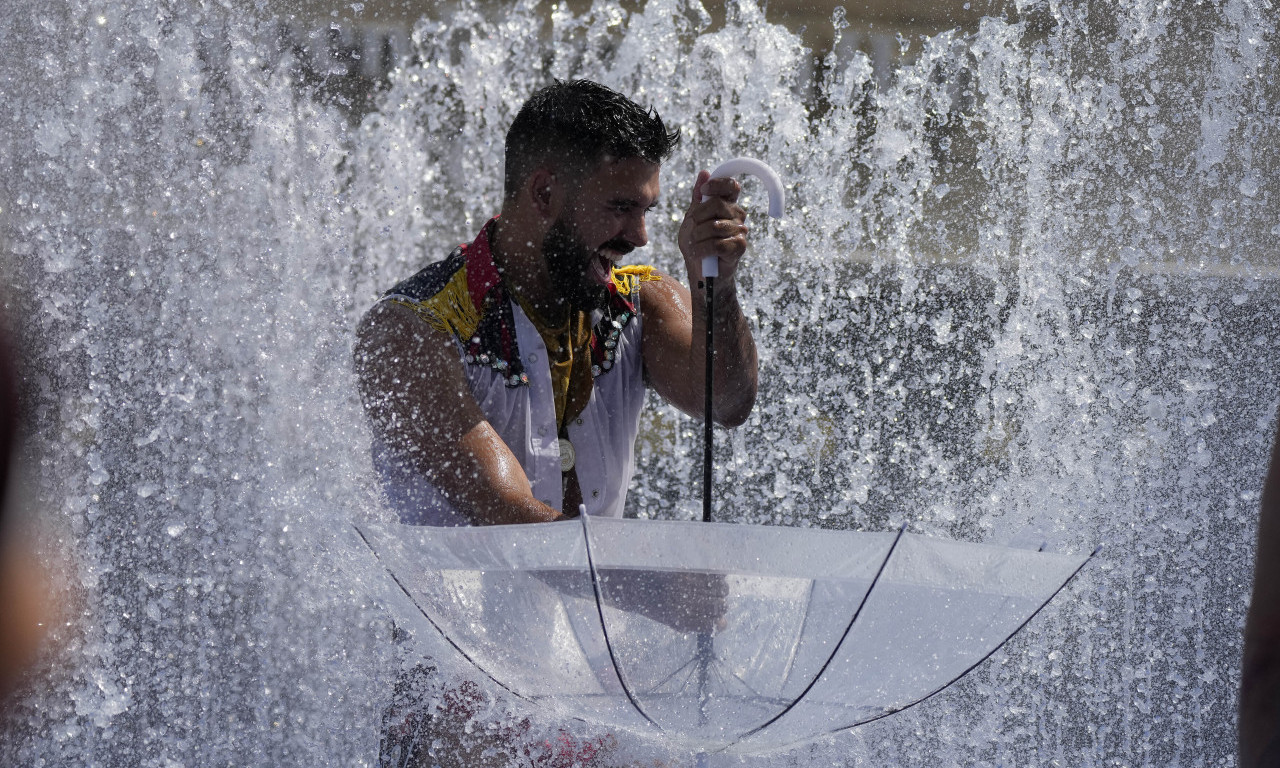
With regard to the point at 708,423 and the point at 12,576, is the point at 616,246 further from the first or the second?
the point at 12,576

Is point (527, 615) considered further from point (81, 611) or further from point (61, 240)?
point (61, 240)

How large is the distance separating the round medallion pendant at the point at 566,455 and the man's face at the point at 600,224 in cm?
28

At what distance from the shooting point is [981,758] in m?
3.25

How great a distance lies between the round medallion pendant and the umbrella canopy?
0.63 meters

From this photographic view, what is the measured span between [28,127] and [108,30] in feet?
1.11

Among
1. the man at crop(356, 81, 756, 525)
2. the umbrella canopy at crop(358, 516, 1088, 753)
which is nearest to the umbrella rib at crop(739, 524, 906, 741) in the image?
the umbrella canopy at crop(358, 516, 1088, 753)

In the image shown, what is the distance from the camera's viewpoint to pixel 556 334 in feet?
8.27

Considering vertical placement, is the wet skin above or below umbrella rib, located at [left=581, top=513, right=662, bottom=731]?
above

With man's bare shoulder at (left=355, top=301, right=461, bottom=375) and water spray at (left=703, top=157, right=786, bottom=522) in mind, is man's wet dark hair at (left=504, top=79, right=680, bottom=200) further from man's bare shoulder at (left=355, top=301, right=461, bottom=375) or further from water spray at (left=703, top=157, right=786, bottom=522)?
man's bare shoulder at (left=355, top=301, right=461, bottom=375)

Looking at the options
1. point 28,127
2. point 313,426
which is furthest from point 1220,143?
point 28,127

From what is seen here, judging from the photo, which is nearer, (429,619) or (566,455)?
(429,619)

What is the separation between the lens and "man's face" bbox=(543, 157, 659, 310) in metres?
2.44

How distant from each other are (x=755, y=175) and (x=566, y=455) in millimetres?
661

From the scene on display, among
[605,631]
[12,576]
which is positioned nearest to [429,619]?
[605,631]
